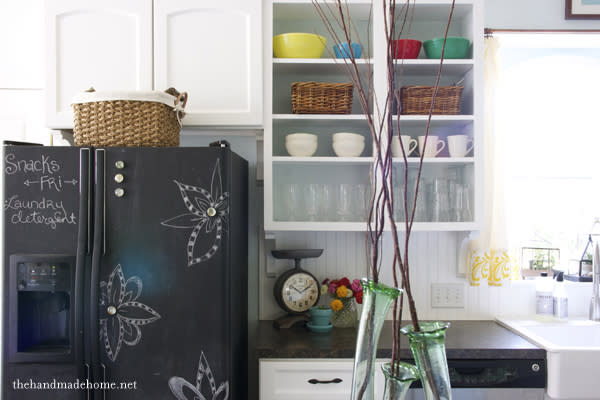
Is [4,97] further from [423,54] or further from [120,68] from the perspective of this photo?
[423,54]

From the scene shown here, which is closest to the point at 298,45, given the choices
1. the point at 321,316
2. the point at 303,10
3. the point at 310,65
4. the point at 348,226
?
the point at 310,65

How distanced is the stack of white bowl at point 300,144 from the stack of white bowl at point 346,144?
0.11 meters

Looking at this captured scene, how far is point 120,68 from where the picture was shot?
6.17 ft

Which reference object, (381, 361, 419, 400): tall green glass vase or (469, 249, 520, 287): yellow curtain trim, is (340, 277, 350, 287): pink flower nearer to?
(469, 249, 520, 287): yellow curtain trim

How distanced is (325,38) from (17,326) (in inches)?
67.3

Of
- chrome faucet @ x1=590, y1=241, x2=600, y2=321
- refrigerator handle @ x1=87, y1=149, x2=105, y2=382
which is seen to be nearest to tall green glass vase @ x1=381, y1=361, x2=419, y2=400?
refrigerator handle @ x1=87, y1=149, x2=105, y2=382

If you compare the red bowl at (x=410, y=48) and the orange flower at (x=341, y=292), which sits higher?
the red bowl at (x=410, y=48)

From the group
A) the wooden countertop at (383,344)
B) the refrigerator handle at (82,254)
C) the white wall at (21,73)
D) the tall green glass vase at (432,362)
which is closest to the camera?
the tall green glass vase at (432,362)

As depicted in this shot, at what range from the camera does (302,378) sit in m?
1.74

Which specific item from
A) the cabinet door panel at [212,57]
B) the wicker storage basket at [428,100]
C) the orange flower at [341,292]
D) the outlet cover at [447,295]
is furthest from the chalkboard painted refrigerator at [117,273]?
the outlet cover at [447,295]

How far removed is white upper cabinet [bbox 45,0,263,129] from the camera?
187cm

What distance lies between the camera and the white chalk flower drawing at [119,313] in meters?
1.47

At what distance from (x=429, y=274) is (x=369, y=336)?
1.83m

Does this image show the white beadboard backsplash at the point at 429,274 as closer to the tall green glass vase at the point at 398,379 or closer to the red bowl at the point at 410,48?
the red bowl at the point at 410,48
